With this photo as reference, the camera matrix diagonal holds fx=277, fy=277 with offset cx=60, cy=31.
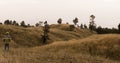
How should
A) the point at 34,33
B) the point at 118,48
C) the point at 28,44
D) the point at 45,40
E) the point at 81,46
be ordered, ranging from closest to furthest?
the point at 118,48
the point at 81,46
the point at 28,44
the point at 45,40
the point at 34,33

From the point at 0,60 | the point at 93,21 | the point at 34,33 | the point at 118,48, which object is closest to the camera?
the point at 0,60

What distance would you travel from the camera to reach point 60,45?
50031 mm

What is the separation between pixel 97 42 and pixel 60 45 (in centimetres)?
666

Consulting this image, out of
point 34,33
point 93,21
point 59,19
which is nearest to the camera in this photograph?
point 34,33

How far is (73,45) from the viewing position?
48.8 meters

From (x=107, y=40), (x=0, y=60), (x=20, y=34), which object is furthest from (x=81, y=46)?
(x=20, y=34)

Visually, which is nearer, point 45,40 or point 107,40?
point 107,40

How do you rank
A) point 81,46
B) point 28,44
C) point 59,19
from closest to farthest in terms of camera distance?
point 81,46 → point 28,44 → point 59,19

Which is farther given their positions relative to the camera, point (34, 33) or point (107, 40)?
point (34, 33)

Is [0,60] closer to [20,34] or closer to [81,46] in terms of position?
[81,46]

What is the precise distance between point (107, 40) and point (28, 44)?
4445 cm

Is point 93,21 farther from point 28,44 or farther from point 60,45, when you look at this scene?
point 60,45

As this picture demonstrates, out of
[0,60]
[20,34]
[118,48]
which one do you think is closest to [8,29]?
[20,34]

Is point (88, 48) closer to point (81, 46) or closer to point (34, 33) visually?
point (81, 46)
